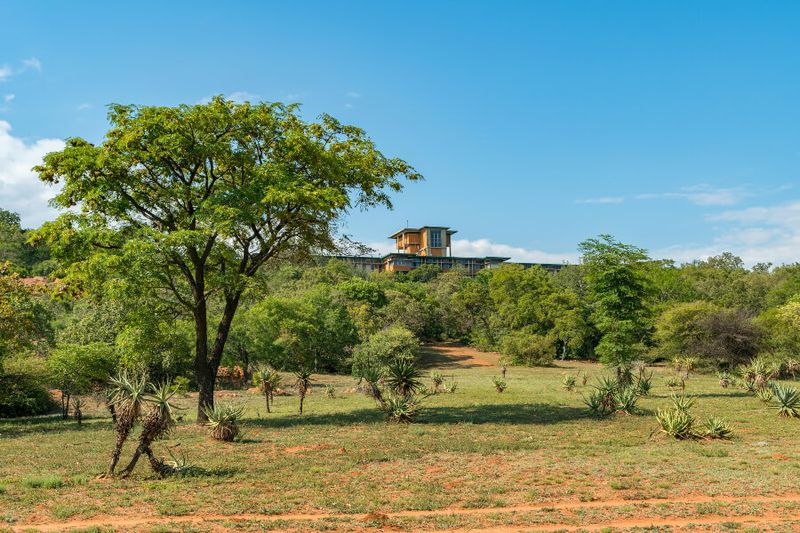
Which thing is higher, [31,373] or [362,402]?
[31,373]

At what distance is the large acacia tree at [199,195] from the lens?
20.6 m

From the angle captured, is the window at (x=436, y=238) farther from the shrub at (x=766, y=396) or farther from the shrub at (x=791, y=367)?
the shrub at (x=766, y=396)

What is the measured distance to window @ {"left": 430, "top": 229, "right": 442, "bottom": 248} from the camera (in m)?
144

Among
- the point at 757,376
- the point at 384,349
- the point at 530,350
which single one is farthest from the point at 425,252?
the point at 757,376

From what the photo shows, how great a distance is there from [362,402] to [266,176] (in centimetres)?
1528

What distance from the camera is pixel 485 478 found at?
43.9 ft

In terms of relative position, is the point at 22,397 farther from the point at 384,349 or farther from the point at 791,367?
the point at 791,367

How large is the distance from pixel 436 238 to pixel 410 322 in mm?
69581

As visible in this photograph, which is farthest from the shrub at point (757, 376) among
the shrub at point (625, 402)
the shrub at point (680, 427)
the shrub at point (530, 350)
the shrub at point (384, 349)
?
the shrub at point (530, 350)

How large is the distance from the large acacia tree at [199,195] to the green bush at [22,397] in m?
12.0

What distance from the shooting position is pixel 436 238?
144625mm

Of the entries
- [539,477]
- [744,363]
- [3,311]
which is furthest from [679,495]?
[744,363]

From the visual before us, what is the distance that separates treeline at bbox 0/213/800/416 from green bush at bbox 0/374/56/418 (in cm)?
16

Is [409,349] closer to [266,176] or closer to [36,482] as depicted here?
[266,176]
